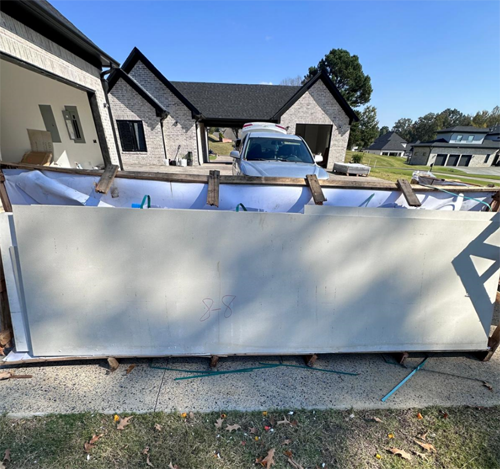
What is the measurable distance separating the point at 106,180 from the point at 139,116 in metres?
14.3

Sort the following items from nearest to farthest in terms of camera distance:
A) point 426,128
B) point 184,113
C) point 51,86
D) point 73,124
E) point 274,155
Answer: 1. point 274,155
2. point 51,86
3. point 73,124
4. point 184,113
5. point 426,128

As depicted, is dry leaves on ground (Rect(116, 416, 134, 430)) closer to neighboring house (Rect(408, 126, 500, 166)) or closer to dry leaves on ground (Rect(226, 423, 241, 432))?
dry leaves on ground (Rect(226, 423, 241, 432))

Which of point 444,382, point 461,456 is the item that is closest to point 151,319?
point 461,456

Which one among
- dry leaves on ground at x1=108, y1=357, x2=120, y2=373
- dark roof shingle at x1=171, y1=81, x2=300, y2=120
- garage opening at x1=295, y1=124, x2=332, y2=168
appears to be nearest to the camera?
dry leaves on ground at x1=108, y1=357, x2=120, y2=373

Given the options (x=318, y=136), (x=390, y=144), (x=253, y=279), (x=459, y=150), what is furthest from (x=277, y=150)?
(x=390, y=144)

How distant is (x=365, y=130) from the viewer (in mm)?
30969

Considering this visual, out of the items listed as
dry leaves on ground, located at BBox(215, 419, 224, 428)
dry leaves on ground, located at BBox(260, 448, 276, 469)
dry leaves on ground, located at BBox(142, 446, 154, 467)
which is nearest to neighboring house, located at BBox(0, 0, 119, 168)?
dry leaves on ground, located at BBox(142, 446, 154, 467)

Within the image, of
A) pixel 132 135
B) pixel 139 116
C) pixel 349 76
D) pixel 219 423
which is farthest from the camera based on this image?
pixel 349 76

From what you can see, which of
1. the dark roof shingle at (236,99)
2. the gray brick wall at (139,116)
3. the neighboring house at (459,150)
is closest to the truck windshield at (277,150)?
the gray brick wall at (139,116)

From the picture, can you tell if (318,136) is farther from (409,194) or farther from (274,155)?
(409,194)

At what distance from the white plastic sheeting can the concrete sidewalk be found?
1621mm

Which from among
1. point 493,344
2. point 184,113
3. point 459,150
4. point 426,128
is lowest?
point 493,344

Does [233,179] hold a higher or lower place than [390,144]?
lower

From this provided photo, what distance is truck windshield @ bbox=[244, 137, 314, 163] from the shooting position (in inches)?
194
